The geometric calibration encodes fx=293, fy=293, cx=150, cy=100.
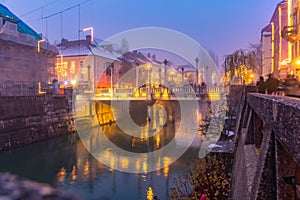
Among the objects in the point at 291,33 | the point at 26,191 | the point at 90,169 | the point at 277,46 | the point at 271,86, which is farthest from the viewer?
the point at 277,46

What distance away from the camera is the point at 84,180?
14461 mm

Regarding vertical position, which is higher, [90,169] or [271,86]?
[271,86]

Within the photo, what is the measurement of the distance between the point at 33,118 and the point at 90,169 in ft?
35.3

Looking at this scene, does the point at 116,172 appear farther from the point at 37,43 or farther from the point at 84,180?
the point at 37,43

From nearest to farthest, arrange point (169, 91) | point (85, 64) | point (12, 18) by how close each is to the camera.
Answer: point (169, 91), point (12, 18), point (85, 64)

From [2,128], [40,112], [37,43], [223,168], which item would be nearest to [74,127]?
[40,112]

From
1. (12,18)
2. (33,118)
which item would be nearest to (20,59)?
(12,18)

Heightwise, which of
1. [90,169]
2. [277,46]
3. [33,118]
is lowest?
[90,169]

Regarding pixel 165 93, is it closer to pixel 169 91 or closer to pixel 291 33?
pixel 169 91

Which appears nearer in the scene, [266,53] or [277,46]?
[277,46]

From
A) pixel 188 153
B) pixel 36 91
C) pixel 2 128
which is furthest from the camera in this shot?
pixel 36 91

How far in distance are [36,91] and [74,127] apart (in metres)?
5.74

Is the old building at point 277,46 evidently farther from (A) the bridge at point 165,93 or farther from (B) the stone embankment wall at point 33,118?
(B) the stone embankment wall at point 33,118

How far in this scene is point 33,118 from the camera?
24.7 meters
